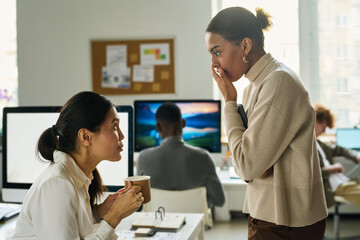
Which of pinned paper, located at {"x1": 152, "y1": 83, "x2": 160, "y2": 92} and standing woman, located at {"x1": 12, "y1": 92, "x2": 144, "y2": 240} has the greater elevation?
pinned paper, located at {"x1": 152, "y1": 83, "x2": 160, "y2": 92}

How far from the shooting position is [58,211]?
46.4 inches

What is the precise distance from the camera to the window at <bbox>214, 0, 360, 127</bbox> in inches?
169

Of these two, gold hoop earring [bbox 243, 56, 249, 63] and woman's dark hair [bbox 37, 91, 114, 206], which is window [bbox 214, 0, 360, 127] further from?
woman's dark hair [bbox 37, 91, 114, 206]

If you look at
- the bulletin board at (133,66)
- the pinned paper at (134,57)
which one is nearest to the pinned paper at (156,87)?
the bulletin board at (133,66)

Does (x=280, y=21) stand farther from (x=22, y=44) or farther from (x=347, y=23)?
(x=22, y=44)

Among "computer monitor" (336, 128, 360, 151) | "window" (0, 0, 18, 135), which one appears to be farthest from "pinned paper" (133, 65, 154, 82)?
"computer monitor" (336, 128, 360, 151)

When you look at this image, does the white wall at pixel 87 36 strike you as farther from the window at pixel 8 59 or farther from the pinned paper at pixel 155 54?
the window at pixel 8 59

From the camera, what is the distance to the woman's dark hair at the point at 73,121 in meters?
1.31

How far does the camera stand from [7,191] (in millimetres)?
1929

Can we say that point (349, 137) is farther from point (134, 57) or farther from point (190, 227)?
A: point (190, 227)

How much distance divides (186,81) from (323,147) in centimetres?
151

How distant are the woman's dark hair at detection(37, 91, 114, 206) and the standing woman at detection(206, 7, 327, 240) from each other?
403 mm

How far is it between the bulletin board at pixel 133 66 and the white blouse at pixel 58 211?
3.18 meters

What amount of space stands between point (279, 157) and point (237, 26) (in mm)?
427
